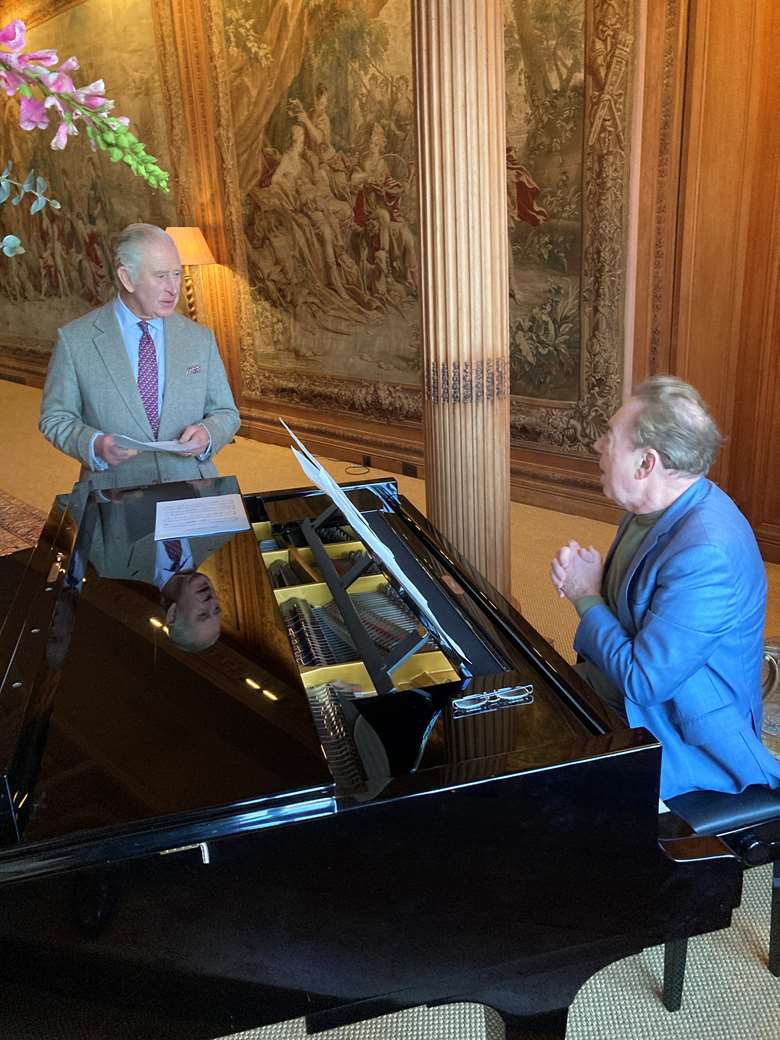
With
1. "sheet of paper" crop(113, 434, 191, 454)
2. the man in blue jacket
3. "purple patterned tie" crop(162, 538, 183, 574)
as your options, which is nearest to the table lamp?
"sheet of paper" crop(113, 434, 191, 454)

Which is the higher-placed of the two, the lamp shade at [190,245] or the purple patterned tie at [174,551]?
the lamp shade at [190,245]

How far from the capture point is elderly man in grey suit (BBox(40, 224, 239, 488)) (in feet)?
10.6

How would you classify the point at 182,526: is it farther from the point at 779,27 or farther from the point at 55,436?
the point at 779,27

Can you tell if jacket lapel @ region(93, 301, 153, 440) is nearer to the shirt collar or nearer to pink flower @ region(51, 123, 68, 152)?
the shirt collar

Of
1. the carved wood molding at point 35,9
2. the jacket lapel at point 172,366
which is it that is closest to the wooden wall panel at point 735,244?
the jacket lapel at point 172,366

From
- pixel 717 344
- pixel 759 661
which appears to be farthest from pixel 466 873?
pixel 717 344

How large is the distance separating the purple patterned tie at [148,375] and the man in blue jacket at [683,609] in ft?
6.05

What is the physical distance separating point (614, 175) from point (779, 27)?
110 centimetres

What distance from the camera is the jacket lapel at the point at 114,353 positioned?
330cm

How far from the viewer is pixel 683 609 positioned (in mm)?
2020

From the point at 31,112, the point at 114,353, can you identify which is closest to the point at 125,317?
the point at 114,353

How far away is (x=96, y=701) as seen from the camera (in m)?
1.70

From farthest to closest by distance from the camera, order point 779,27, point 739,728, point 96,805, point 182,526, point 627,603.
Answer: point 779,27 → point 182,526 → point 627,603 → point 739,728 → point 96,805

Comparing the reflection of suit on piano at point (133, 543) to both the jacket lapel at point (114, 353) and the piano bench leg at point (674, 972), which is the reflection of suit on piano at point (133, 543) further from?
the piano bench leg at point (674, 972)
